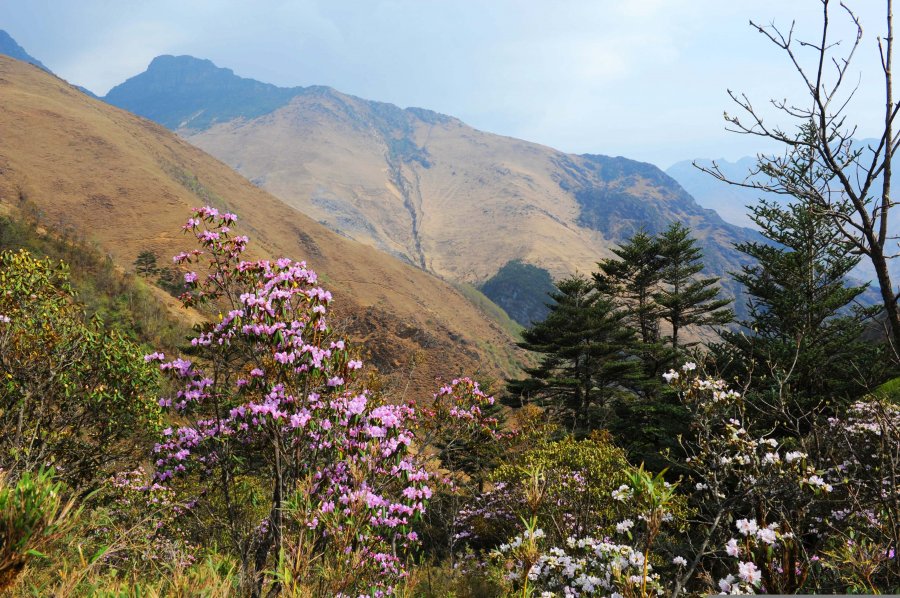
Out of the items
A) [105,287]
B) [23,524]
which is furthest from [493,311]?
[23,524]

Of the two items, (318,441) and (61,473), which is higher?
(318,441)

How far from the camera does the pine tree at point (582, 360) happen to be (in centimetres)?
2278

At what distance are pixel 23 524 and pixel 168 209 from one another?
46.8 meters

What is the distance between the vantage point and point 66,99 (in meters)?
66.4

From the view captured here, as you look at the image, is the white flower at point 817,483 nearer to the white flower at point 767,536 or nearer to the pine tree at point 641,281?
the white flower at point 767,536

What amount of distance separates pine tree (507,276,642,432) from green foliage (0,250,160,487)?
1876 centimetres

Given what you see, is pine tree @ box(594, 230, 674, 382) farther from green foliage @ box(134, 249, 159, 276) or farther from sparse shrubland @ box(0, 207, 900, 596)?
green foliage @ box(134, 249, 159, 276)

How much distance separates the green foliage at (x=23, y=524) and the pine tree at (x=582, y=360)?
21.6 meters

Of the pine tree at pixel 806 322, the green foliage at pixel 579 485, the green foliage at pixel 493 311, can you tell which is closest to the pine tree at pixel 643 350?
the pine tree at pixel 806 322

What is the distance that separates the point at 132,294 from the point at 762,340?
26886mm

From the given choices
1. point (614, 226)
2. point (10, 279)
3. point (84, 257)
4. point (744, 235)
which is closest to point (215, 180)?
point (84, 257)

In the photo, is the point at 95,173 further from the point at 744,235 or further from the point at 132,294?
the point at 744,235

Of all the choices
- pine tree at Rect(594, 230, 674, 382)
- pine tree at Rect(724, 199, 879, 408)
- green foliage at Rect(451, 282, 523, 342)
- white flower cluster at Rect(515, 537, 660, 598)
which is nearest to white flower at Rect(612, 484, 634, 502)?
white flower cluster at Rect(515, 537, 660, 598)

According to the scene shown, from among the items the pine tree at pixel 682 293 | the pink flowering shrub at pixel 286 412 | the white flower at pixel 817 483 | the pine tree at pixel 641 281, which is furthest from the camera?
the pine tree at pixel 641 281
